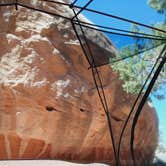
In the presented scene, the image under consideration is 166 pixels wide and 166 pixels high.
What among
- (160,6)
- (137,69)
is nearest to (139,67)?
(137,69)

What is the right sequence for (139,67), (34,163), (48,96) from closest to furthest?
(34,163) < (48,96) < (139,67)

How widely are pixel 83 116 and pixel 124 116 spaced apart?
206 centimetres

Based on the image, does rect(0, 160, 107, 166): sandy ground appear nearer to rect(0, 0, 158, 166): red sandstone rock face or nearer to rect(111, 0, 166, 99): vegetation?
rect(0, 0, 158, 166): red sandstone rock face

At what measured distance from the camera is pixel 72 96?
999cm

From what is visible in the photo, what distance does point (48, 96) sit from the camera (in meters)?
9.52

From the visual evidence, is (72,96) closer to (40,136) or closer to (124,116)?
(40,136)

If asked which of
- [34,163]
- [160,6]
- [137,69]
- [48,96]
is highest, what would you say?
[160,6]

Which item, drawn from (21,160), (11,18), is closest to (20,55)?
(11,18)

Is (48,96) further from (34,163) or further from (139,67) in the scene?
(139,67)

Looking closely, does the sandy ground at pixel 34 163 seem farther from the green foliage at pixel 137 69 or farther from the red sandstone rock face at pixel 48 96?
the green foliage at pixel 137 69

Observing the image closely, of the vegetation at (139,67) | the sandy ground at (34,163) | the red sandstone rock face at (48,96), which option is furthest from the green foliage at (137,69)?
the sandy ground at (34,163)

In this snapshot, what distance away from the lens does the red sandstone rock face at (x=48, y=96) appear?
9.08 metres

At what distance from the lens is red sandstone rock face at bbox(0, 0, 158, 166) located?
908cm

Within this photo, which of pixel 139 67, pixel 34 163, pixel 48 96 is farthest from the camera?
pixel 139 67
